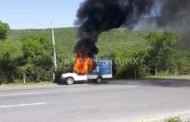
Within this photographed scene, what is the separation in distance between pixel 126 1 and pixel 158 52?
1105cm

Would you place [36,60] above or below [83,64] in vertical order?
above

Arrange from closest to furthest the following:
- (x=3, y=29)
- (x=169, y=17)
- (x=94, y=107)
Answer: (x=94, y=107) < (x=169, y=17) < (x=3, y=29)

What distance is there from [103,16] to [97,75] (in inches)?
163

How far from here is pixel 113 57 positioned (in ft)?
100

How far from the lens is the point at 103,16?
22.1 meters

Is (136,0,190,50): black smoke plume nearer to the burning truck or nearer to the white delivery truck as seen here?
the burning truck

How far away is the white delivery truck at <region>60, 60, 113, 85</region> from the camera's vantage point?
79.8 ft

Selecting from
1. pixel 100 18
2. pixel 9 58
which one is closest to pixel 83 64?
pixel 100 18

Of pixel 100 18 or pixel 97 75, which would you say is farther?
pixel 97 75

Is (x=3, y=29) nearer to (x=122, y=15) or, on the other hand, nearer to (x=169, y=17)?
(x=122, y=15)

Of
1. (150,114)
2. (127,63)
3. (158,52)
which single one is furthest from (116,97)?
(158,52)

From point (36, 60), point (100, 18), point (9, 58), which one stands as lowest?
point (36, 60)

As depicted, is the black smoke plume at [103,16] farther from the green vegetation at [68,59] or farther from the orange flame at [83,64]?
the green vegetation at [68,59]

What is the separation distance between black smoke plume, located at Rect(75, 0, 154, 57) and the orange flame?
12.2 inches
